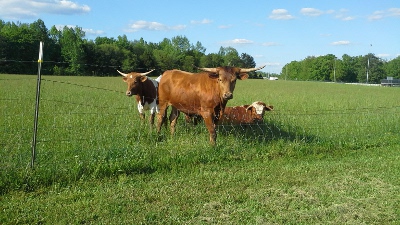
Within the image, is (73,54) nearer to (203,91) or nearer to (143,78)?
(143,78)

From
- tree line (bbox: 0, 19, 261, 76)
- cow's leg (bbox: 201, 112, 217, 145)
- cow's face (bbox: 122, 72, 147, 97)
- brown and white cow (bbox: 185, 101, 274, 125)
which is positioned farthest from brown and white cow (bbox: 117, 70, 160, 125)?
tree line (bbox: 0, 19, 261, 76)

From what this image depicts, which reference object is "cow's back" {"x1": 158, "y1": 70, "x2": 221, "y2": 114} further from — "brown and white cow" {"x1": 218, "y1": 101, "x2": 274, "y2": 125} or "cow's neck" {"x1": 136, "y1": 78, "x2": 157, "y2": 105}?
"brown and white cow" {"x1": 218, "y1": 101, "x2": 274, "y2": 125}

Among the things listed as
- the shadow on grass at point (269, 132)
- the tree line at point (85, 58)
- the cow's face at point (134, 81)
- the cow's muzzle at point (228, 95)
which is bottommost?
the shadow on grass at point (269, 132)

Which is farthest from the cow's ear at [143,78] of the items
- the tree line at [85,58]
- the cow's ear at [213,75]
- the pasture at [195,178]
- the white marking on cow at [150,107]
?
the tree line at [85,58]

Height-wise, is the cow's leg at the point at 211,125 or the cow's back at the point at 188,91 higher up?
the cow's back at the point at 188,91

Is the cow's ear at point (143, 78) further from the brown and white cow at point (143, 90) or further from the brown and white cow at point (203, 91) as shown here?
the brown and white cow at point (203, 91)

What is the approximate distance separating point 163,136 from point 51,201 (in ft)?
13.2

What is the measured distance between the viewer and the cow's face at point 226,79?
8.30 meters

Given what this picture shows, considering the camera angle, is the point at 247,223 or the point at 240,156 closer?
the point at 247,223

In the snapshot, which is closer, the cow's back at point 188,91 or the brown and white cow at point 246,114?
the cow's back at point 188,91

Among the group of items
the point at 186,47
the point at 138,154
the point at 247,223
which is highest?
the point at 186,47

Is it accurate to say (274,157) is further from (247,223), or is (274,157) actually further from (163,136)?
(247,223)

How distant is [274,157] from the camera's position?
8.46m

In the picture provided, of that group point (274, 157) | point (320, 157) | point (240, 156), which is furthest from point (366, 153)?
point (240, 156)
